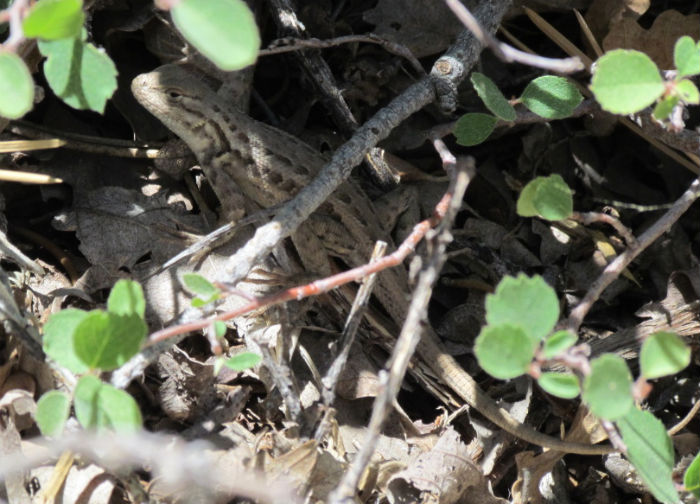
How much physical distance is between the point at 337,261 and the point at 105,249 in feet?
3.88

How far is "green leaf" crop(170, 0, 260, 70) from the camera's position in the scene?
1.67 metres

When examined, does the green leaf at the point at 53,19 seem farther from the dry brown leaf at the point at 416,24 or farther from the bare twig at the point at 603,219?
the dry brown leaf at the point at 416,24

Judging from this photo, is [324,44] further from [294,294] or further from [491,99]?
[294,294]

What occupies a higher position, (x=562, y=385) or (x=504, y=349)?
(x=504, y=349)

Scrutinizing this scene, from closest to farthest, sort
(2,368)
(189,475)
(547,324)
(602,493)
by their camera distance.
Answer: (547,324) < (189,475) < (2,368) < (602,493)

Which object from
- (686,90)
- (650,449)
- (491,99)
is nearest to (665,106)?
(686,90)

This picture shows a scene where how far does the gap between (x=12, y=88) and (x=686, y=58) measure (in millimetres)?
1814

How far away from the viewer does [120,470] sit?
224 cm

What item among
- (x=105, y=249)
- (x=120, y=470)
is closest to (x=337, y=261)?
(x=105, y=249)

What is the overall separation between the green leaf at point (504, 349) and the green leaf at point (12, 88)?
4.11 ft

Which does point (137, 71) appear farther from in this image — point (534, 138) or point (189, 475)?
point (189, 475)

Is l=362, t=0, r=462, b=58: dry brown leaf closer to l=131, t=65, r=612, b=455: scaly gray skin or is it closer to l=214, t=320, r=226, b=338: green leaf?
l=131, t=65, r=612, b=455: scaly gray skin

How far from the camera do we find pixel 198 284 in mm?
2070

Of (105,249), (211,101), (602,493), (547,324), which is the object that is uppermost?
(547,324)
